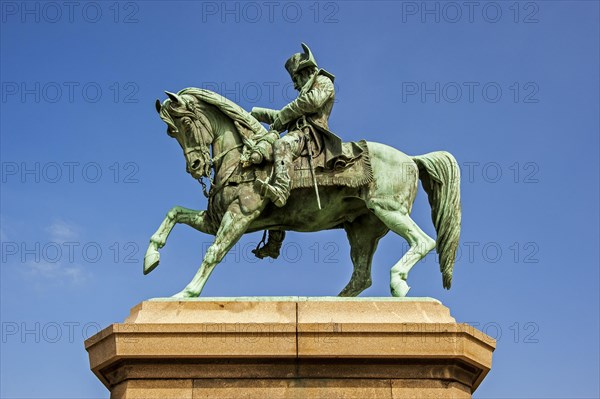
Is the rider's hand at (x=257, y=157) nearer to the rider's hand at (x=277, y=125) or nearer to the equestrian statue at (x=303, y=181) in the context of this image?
the equestrian statue at (x=303, y=181)

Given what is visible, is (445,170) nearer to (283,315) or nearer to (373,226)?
(373,226)

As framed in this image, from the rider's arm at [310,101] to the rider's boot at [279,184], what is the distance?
Result: 2.86 ft

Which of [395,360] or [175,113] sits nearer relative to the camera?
[395,360]

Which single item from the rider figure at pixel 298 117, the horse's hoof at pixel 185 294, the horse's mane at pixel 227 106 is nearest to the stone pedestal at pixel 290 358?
the horse's hoof at pixel 185 294

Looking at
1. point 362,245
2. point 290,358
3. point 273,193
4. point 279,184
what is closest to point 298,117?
point 279,184

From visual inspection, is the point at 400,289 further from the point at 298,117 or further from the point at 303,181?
the point at 298,117

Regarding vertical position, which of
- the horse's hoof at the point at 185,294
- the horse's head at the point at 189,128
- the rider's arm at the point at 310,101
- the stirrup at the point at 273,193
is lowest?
the horse's hoof at the point at 185,294

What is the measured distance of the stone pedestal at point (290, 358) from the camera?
9.89 m

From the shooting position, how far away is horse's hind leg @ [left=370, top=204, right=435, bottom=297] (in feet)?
36.7

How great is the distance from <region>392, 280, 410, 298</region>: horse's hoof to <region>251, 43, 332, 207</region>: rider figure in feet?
5.73

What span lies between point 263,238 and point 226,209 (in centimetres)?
101

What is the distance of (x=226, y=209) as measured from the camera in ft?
38.4

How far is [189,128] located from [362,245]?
280cm

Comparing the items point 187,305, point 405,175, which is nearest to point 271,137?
point 405,175
